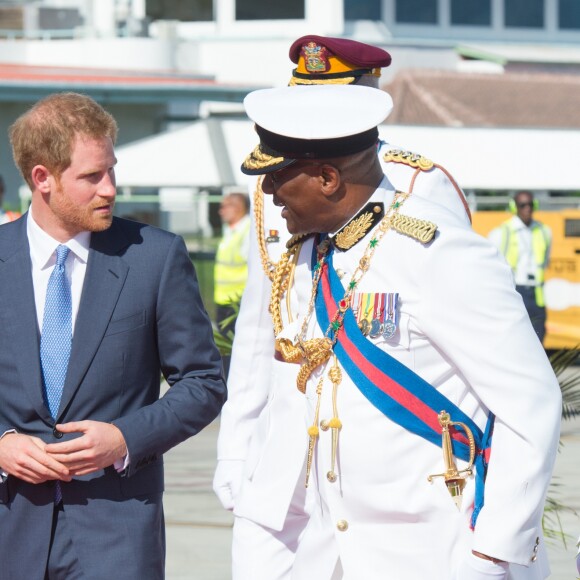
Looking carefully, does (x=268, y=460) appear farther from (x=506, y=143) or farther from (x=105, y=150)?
(x=506, y=143)

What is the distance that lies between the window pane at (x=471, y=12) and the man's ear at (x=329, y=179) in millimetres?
35858

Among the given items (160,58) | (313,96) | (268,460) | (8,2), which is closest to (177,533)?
(268,460)

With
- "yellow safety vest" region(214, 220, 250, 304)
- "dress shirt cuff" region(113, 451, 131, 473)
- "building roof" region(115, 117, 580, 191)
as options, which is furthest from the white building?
"dress shirt cuff" region(113, 451, 131, 473)

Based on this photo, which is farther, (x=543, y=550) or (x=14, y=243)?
(x=14, y=243)

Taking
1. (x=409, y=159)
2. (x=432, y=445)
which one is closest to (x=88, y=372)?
(x=432, y=445)

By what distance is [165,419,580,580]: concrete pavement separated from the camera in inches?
273

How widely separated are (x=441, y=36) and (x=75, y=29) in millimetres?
9076

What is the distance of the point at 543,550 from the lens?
3.39 m

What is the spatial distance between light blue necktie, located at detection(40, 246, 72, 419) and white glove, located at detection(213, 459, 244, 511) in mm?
595

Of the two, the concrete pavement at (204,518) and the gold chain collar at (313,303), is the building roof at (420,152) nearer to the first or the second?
the concrete pavement at (204,518)

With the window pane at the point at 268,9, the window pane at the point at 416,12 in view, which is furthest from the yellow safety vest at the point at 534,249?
the window pane at the point at 416,12

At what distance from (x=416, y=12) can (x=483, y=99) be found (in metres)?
4.40

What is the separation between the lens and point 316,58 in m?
3.89

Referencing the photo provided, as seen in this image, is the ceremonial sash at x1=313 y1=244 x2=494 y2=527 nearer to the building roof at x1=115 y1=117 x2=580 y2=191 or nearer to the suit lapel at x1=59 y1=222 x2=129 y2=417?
the suit lapel at x1=59 y1=222 x2=129 y2=417
